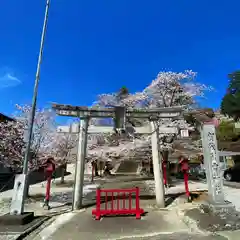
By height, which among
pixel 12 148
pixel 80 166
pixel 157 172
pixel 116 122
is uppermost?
pixel 116 122

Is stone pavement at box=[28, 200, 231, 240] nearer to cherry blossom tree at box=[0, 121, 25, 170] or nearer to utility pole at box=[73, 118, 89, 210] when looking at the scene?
utility pole at box=[73, 118, 89, 210]

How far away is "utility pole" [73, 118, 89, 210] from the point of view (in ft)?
25.2

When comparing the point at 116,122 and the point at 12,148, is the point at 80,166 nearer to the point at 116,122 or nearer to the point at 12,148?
the point at 116,122

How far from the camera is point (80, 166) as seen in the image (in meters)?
7.88

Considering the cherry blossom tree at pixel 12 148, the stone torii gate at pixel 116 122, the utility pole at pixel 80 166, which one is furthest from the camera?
the cherry blossom tree at pixel 12 148

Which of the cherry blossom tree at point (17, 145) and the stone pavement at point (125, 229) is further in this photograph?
the cherry blossom tree at point (17, 145)

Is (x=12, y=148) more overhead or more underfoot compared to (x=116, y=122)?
more underfoot

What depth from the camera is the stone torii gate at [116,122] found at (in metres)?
7.84

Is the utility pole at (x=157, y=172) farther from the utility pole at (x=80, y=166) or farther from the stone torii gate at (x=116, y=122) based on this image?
the utility pole at (x=80, y=166)

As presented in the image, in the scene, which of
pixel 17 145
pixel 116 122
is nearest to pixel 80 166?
pixel 116 122

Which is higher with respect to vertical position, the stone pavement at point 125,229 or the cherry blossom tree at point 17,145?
the cherry blossom tree at point 17,145

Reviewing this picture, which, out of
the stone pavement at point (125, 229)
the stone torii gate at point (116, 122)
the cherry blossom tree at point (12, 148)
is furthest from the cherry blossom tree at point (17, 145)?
the stone pavement at point (125, 229)

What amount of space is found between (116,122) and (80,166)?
2319 millimetres

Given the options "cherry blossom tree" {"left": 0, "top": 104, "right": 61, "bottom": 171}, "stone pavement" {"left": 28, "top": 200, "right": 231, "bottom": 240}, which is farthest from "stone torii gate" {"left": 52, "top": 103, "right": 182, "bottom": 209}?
"cherry blossom tree" {"left": 0, "top": 104, "right": 61, "bottom": 171}
